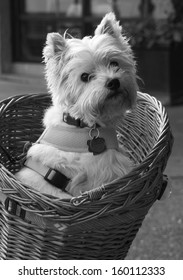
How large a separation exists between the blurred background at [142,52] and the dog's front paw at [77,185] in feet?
6.23

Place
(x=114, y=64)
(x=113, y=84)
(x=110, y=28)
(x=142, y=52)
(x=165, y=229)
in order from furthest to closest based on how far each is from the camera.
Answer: (x=142, y=52) < (x=165, y=229) < (x=110, y=28) < (x=114, y=64) < (x=113, y=84)

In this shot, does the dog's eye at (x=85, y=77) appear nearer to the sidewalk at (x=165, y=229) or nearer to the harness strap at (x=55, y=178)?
the harness strap at (x=55, y=178)

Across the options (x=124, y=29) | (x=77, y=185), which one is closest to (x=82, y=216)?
(x=77, y=185)

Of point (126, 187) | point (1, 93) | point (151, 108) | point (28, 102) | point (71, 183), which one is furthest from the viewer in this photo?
point (1, 93)

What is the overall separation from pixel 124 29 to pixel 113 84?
6.71 metres

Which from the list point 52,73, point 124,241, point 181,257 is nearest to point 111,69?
point 52,73

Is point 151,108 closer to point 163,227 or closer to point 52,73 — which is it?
point 52,73

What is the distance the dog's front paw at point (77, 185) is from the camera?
282 centimetres

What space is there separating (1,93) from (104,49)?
28.1ft

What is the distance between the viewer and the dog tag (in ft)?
9.37

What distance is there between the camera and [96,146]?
2.86 m

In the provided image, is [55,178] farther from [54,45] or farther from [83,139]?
[54,45]

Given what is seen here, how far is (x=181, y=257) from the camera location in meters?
4.58

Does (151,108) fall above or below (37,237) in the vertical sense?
above
